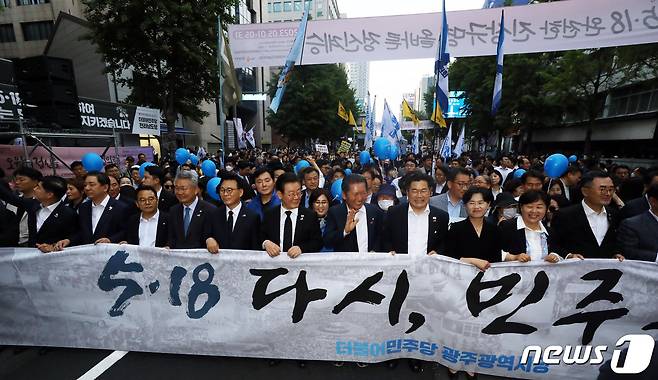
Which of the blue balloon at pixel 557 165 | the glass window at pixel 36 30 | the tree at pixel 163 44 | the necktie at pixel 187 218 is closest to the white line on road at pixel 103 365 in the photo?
the necktie at pixel 187 218

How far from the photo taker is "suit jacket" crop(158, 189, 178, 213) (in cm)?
463

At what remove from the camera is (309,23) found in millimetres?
6199

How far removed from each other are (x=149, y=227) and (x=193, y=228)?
60cm

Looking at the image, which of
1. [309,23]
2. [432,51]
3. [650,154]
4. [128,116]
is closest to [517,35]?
[432,51]

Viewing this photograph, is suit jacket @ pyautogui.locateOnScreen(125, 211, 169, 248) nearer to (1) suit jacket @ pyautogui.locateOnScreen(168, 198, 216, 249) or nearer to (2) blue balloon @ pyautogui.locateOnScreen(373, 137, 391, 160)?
(1) suit jacket @ pyautogui.locateOnScreen(168, 198, 216, 249)

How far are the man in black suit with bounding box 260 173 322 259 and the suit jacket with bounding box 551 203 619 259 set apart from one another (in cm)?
227

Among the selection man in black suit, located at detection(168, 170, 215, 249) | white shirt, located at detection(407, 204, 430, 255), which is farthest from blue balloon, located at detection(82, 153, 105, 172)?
white shirt, located at detection(407, 204, 430, 255)

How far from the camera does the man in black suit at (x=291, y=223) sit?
116 inches

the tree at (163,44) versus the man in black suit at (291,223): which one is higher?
the tree at (163,44)

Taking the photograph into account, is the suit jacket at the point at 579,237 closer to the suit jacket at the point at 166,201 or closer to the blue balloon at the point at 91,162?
the suit jacket at the point at 166,201

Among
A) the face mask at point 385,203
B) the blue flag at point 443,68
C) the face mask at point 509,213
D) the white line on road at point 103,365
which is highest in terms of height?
the blue flag at point 443,68

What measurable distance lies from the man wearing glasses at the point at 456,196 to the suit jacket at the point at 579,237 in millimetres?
1066

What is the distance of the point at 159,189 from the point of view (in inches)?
191

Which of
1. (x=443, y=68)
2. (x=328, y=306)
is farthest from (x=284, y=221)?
(x=443, y=68)
